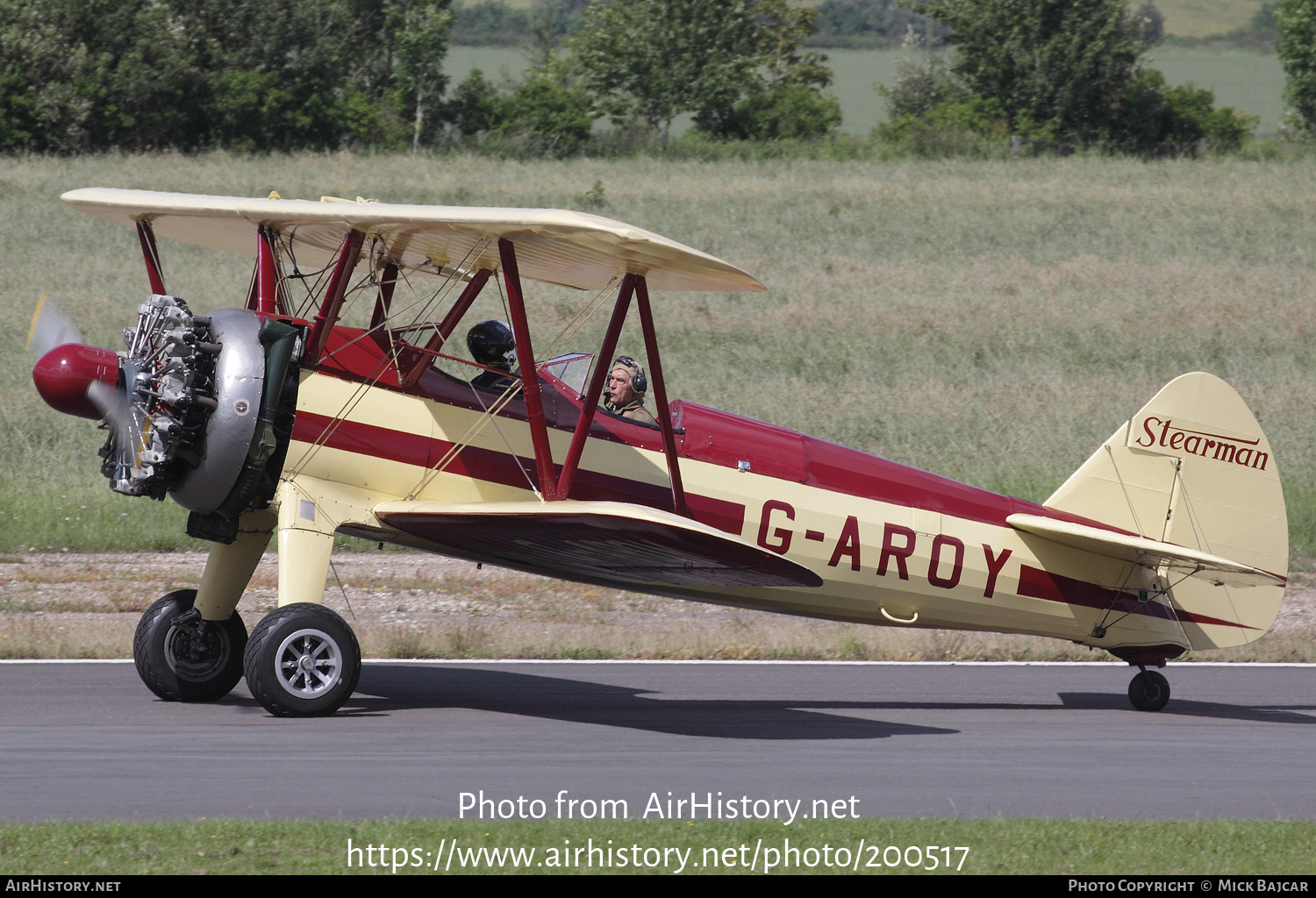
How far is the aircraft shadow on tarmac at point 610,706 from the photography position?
8.98m

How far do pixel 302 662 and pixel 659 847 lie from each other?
2970mm

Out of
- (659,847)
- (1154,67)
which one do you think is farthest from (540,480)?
(1154,67)

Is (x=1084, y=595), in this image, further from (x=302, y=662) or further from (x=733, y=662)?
(x=302, y=662)

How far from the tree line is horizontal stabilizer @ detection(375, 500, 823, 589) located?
1407 inches

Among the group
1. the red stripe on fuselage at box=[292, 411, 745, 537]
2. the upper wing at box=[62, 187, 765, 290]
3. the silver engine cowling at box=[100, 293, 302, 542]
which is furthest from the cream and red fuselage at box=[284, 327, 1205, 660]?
the upper wing at box=[62, 187, 765, 290]

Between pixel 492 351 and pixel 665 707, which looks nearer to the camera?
pixel 492 351

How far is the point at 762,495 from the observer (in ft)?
30.9

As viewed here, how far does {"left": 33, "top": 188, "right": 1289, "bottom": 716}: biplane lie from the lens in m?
8.13

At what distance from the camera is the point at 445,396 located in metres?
9.02

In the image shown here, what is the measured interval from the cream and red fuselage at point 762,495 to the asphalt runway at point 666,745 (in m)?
0.70

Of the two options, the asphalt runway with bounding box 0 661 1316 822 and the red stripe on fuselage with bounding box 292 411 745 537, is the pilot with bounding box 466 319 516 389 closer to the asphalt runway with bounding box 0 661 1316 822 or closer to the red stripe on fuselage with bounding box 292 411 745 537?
the red stripe on fuselage with bounding box 292 411 745 537

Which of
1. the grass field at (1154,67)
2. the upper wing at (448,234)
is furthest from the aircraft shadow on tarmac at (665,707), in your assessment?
the grass field at (1154,67)

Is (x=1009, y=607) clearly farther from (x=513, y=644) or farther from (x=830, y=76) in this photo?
(x=830, y=76)
